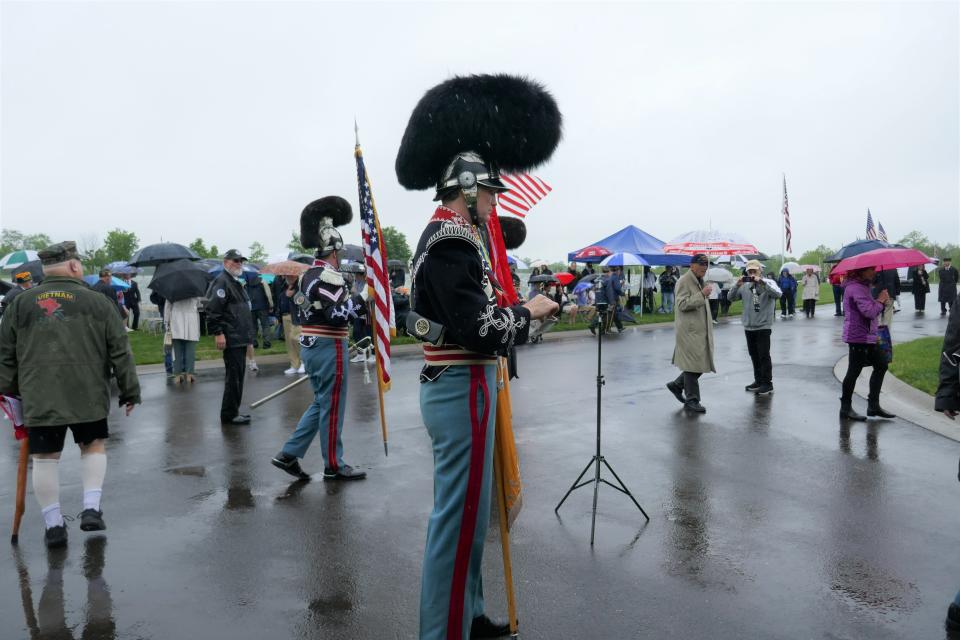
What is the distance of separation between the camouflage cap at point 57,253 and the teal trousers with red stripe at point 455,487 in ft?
10.9

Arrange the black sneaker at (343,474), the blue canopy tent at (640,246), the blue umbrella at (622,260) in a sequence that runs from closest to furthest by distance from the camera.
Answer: the black sneaker at (343,474) < the blue umbrella at (622,260) < the blue canopy tent at (640,246)

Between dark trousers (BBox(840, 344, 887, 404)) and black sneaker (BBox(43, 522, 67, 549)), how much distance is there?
7.84 metres

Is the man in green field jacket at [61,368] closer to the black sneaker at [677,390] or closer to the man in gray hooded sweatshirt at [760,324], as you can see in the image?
the black sneaker at [677,390]

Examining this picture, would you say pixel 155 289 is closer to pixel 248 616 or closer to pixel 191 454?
pixel 191 454

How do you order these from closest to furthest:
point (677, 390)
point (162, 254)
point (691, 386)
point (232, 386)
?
point (232, 386) < point (691, 386) < point (677, 390) < point (162, 254)

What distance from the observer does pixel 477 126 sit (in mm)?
3291

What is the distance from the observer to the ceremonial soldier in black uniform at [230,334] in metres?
8.84

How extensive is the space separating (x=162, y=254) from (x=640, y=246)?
15.4 meters

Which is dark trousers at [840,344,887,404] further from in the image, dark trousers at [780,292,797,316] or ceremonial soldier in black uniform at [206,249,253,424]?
dark trousers at [780,292,797,316]

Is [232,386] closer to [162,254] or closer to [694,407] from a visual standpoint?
[694,407]

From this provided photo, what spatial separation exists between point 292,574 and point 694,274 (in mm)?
6799

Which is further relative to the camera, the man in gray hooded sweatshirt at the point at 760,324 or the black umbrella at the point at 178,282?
the black umbrella at the point at 178,282

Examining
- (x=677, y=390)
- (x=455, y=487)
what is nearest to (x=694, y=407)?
(x=677, y=390)

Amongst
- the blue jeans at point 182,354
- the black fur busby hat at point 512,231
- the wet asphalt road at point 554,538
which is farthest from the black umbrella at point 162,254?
the black fur busby hat at point 512,231
